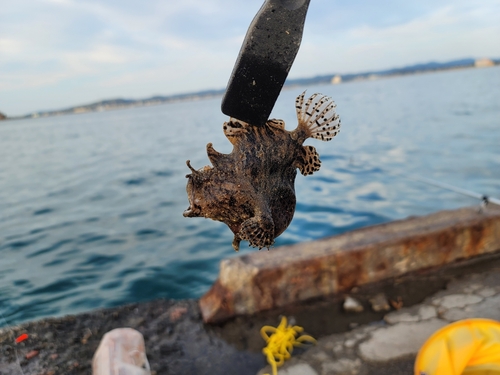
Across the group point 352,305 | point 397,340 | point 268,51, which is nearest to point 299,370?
point 397,340

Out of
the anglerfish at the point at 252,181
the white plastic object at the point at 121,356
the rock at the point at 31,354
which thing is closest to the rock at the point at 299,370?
the white plastic object at the point at 121,356

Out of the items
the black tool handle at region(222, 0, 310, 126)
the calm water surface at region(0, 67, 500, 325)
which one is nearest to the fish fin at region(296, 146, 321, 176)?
the black tool handle at region(222, 0, 310, 126)

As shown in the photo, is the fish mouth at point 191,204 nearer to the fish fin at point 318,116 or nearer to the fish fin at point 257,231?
the fish fin at point 257,231

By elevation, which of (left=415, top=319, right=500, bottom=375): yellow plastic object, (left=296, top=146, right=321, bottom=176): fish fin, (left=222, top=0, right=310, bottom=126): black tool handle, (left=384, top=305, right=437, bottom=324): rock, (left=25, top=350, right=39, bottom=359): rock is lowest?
(left=25, top=350, right=39, bottom=359): rock

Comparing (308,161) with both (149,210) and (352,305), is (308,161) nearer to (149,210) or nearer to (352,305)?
(352,305)

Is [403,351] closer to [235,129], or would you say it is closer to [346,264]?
[346,264]

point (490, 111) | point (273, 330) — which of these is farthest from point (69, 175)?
point (490, 111)

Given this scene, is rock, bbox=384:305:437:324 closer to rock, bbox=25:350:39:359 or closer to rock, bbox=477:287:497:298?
rock, bbox=477:287:497:298
